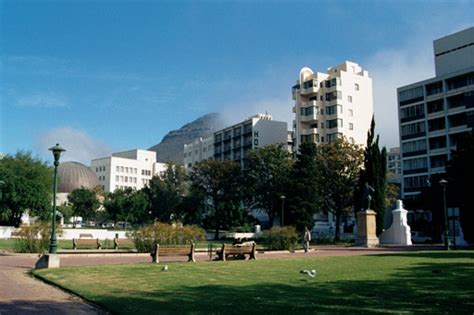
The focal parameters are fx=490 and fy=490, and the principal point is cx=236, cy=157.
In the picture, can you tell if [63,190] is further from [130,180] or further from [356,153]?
[356,153]

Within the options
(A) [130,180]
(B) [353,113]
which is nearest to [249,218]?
(B) [353,113]

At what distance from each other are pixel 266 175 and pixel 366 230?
2598 cm

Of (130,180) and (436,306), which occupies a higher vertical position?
(130,180)

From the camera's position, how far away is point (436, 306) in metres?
9.49

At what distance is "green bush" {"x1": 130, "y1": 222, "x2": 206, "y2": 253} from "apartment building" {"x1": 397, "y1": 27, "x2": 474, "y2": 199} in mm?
57285

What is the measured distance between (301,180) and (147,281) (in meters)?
41.8

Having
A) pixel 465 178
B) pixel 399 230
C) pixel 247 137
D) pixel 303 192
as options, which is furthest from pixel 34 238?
pixel 247 137

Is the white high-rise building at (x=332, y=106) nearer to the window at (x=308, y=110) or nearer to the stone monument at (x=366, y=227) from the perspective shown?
the window at (x=308, y=110)

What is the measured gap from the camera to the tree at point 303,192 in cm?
5381

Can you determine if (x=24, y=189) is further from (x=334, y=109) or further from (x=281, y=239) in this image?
(x=334, y=109)

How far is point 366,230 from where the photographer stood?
4416 centimetres

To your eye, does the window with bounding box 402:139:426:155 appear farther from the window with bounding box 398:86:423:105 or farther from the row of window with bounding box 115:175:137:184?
the row of window with bounding box 115:175:137:184

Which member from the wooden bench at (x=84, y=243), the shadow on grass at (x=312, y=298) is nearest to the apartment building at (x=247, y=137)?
the wooden bench at (x=84, y=243)

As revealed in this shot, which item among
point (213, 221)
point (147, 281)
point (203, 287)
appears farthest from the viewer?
point (213, 221)
